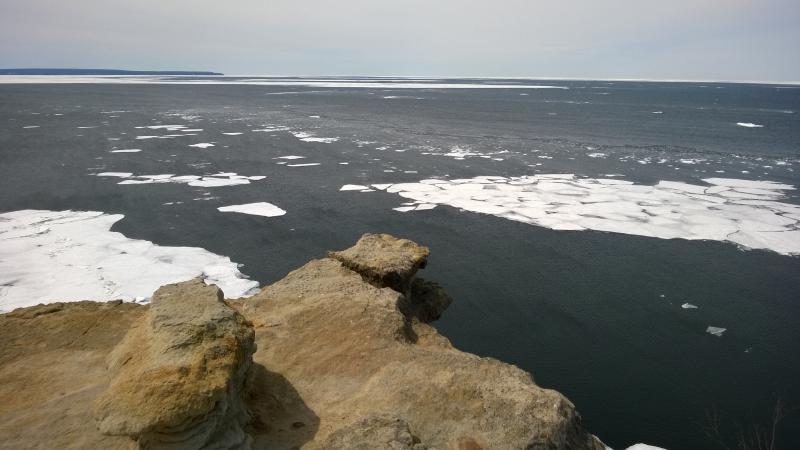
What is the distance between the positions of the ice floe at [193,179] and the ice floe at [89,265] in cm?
521

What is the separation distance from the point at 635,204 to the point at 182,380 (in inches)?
622

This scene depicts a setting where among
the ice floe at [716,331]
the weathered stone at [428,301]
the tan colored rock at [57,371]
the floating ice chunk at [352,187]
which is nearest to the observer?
the tan colored rock at [57,371]

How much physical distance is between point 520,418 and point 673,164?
918 inches

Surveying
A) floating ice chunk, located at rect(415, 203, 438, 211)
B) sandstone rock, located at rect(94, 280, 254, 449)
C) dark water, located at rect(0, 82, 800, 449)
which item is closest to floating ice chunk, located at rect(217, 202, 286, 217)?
dark water, located at rect(0, 82, 800, 449)

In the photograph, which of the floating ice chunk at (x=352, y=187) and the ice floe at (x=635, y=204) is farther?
the floating ice chunk at (x=352, y=187)

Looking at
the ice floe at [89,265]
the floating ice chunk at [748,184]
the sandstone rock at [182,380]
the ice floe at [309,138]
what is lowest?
the ice floe at [89,265]

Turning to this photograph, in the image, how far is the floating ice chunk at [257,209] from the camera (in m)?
15.7

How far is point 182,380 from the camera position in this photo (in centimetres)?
416

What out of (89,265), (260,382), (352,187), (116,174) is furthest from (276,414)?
(116,174)

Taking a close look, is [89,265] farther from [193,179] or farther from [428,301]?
[193,179]

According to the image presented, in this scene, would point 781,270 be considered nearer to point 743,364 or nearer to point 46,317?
point 743,364

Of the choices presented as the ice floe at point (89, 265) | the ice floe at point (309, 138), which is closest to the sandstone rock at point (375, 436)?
the ice floe at point (89, 265)

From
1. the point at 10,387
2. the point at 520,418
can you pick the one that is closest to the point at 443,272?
the point at 520,418

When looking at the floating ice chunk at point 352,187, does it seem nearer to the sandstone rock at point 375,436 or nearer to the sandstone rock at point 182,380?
the sandstone rock at point 182,380
